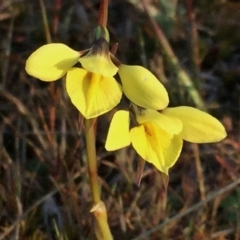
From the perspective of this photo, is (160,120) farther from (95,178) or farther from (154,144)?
(95,178)

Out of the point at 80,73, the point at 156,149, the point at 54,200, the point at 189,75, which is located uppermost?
the point at 80,73

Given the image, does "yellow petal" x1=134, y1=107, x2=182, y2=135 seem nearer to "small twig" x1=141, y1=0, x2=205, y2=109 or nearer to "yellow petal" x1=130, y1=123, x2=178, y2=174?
"yellow petal" x1=130, y1=123, x2=178, y2=174

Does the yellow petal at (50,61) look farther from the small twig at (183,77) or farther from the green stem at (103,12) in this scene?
the small twig at (183,77)

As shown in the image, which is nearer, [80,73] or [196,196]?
[80,73]

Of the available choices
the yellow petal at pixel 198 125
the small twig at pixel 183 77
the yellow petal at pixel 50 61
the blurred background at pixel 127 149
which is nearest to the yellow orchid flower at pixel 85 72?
the yellow petal at pixel 50 61

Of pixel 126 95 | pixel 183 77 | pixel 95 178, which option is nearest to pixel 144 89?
pixel 126 95

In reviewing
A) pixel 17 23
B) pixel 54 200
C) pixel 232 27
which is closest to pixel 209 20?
pixel 232 27

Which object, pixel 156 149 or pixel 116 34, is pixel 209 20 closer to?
pixel 116 34

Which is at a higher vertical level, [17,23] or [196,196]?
[17,23]
